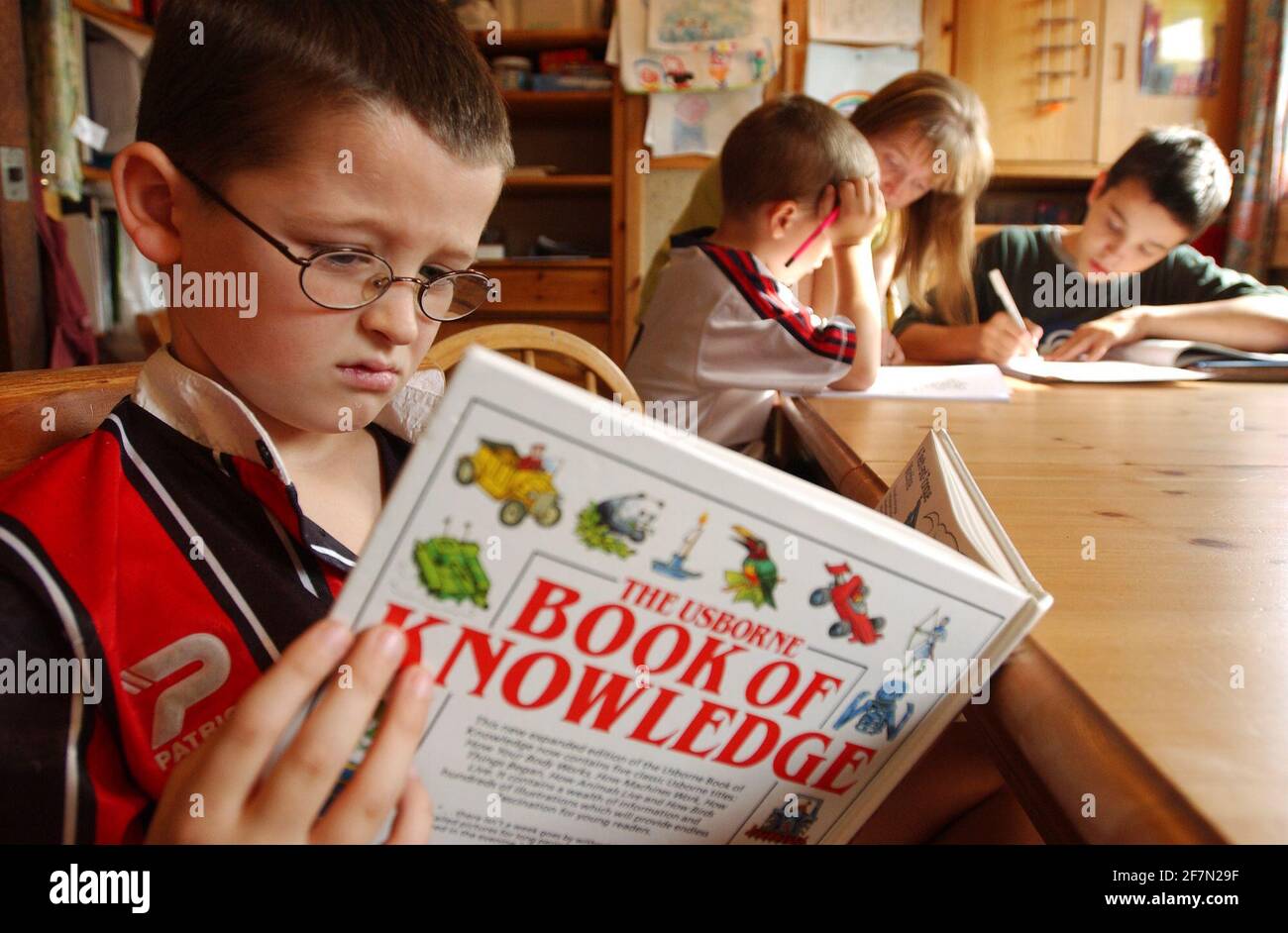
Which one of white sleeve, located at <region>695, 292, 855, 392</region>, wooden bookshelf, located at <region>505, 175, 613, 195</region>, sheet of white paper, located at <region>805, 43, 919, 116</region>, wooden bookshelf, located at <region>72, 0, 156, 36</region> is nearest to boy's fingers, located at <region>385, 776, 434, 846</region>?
white sleeve, located at <region>695, 292, 855, 392</region>

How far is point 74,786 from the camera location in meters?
0.41

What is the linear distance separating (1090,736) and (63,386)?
0.59 m

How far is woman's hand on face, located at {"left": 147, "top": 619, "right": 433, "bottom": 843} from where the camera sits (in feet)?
1.02

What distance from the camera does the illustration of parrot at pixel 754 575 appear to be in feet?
1.05

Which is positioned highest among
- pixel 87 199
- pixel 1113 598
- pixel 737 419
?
pixel 87 199

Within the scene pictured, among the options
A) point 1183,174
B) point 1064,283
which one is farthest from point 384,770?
point 1064,283

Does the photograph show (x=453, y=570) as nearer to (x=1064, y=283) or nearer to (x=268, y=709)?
(x=268, y=709)

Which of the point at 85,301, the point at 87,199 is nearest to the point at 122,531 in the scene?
the point at 85,301

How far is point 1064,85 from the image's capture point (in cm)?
310

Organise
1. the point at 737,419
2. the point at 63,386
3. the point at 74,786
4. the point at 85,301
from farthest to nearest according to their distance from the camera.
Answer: the point at 85,301, the point at 737,419, the point at 63,386, the point at 74,786

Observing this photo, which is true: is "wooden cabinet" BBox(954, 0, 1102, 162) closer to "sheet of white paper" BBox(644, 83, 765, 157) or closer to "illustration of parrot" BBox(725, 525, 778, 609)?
"sheet of white paper" BBox(644, 83, 765, 157)

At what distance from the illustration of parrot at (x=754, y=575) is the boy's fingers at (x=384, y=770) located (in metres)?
0.11
